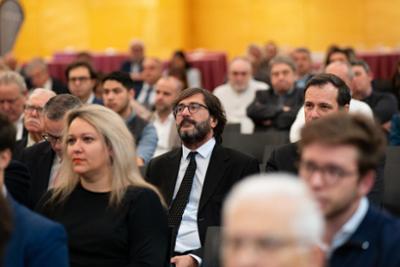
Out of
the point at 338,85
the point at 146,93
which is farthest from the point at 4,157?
the point at 146,93

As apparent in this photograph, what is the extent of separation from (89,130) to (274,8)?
16.9m

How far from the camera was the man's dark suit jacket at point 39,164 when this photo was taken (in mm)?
6258

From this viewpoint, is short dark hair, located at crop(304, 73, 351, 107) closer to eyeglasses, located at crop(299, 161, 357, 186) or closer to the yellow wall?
eyeglasses, located at crop(299, 161, 357, 186)

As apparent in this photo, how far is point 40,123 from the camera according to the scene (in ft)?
24.0

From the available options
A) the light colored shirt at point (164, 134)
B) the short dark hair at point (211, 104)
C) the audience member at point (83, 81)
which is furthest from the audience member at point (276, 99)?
the short dark hair at point (211, 104)

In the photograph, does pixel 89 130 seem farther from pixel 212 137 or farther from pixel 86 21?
pixel 86 21

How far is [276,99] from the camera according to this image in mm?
10906

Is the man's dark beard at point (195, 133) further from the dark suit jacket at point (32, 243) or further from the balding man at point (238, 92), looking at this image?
the balding man at point (238, 92)

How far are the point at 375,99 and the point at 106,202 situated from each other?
566cm

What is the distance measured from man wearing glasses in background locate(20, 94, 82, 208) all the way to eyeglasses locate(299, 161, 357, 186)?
3.30 metres

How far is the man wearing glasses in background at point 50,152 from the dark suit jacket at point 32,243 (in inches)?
88.9

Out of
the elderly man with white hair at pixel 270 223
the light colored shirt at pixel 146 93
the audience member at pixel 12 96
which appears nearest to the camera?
the elderly man with white hair at pixel 270 223

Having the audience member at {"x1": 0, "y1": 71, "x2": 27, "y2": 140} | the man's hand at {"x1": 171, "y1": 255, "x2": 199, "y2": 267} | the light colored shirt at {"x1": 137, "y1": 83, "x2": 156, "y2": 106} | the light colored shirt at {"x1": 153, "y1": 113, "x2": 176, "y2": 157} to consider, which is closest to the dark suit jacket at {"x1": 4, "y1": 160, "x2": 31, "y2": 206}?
the man's hand at {"x1": 171, "y1": 255, "x2": 199, "y2": 267}

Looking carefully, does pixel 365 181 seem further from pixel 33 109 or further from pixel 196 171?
pixel 33 109
